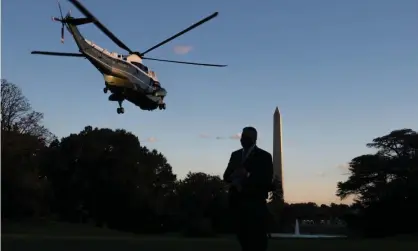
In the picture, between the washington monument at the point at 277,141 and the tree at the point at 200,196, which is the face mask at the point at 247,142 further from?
the washington monument at the point at 277,141

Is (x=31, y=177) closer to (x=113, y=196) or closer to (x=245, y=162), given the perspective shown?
(x=113, y=196)

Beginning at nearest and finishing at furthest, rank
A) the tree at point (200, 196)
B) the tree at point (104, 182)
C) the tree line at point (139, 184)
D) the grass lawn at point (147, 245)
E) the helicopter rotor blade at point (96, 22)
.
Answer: the grass lawn at point (147, 245) → the helicopter rotor blade at point (96, 22) → the tree line at point (139, 184) → the tree at point (104, 182) → the tree at point (200, 196)

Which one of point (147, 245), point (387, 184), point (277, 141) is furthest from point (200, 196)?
point (147, 245)

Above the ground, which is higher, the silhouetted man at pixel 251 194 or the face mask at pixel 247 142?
the face mask at pixel 247 142

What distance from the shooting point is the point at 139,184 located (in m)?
77.6

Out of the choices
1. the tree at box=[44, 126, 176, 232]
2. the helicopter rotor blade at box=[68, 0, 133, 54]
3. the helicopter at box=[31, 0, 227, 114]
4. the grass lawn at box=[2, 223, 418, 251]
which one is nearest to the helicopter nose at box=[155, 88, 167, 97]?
the helicopter at box=[31, 0, 227, 114]

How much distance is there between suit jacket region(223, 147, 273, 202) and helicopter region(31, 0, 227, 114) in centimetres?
3062

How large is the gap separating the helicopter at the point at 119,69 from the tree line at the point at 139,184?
75.3 feet

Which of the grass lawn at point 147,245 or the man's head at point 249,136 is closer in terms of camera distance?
the man's head at point 249,136

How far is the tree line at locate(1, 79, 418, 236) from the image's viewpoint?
63531 millimetres

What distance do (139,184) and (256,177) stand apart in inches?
2910

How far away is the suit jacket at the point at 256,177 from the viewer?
15.0 feet

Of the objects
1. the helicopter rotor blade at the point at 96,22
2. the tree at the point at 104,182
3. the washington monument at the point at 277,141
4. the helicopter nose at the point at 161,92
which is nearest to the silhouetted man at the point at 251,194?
the helicopter rotor blade at the point at 96,22

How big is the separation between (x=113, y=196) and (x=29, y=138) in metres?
18.4
